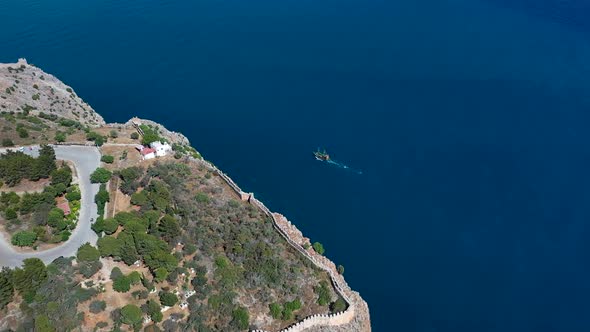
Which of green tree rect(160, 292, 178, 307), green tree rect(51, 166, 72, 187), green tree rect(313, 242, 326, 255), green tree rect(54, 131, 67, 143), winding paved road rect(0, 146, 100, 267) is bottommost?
green tree rect(313, 242, 326, 255)

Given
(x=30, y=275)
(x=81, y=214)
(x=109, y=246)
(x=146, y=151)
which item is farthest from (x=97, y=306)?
(x=146, y=151)

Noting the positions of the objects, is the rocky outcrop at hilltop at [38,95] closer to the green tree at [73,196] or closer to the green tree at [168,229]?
the green tree at [73,196]

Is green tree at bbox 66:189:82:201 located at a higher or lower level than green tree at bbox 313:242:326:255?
higher

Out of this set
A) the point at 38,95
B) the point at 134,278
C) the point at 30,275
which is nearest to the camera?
Result: the point at 30,275

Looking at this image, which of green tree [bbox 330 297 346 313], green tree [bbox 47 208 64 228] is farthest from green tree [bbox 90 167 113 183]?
green tree [bbox 330 297 346 313]

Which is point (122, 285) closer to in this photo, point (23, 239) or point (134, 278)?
point (134, 278)

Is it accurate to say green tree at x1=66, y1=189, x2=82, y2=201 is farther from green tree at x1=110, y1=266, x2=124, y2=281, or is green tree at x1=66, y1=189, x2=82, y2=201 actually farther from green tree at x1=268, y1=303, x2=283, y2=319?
green tree at x1=268, y1=303, x2=283, y2=319

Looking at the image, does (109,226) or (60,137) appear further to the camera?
(60,137)
